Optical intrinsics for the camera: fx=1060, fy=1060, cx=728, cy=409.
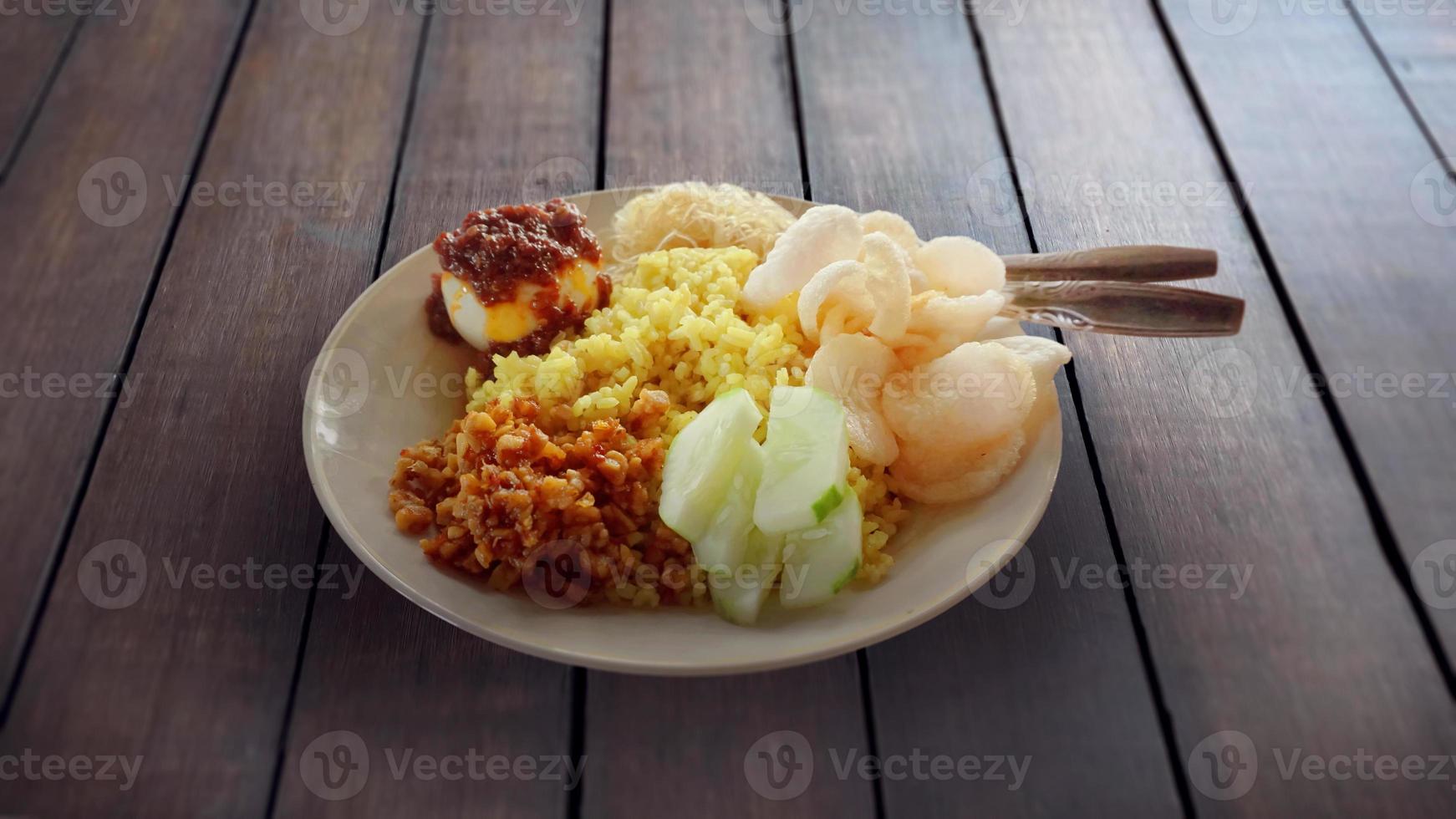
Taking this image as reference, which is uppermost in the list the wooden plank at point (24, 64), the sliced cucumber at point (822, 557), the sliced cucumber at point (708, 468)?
the sliced cucumber at point (708, 468)

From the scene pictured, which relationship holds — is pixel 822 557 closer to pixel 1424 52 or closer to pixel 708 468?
pixel 708 468

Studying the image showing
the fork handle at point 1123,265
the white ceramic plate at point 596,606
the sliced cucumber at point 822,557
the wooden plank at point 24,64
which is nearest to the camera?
the white ceramic plate at point 596,606

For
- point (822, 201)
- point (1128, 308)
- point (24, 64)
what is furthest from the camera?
point (24, 64)

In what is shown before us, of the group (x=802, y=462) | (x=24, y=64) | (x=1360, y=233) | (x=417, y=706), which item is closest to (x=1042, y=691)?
(x=802, y=462)

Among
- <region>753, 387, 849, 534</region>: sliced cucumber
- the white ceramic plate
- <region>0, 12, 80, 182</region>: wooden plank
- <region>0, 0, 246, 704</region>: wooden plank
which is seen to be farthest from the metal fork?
<region>0, 12, 80, 182</region>: wooden plank

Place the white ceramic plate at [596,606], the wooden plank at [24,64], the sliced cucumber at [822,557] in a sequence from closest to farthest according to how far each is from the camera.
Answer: the white ceramic plate at [596,606], the sliced cucumber at [822,557], the wooden plank at [24,64]

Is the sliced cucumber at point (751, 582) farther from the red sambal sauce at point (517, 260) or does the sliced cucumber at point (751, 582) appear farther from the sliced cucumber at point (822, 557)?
the red sambal sauce at point (517, 260)

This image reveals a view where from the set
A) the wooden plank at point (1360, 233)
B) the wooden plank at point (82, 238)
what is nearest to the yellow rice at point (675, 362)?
the wooden plank at point (82, 238)
